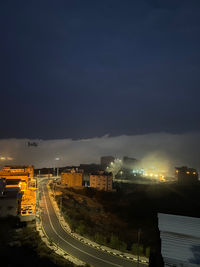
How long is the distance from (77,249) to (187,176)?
232ft

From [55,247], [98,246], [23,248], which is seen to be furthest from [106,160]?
[23,248]

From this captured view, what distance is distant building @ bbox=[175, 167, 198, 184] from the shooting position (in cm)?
7831

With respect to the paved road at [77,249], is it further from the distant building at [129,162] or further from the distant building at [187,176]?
the distant building at [129,162]

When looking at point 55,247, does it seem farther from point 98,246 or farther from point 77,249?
point 98,246

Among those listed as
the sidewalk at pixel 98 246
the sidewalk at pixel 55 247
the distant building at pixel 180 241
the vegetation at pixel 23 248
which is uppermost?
the distant building at pixel 180 241

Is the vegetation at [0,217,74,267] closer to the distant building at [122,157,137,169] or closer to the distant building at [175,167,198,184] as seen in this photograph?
the distant building at [175,167,198,184]

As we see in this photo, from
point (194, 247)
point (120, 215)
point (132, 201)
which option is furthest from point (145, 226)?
point (194, 247)

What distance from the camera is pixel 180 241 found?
1242cm

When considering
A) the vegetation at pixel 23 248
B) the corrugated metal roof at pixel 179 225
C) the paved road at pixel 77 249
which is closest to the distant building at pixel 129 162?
the paved road at pixel 77 249

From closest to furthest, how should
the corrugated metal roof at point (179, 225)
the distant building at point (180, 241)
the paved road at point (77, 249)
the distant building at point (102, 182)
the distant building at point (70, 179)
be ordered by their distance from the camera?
the distant building at point (180, 241), the corrugated metal roof at point (179, 225), the paved road at point (77, 249), the distant building at point (70, 179), the distant building at point (102, 182)

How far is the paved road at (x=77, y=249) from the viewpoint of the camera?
62.3ft

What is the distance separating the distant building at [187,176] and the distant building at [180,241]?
7156cm

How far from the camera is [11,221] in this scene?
27.0m

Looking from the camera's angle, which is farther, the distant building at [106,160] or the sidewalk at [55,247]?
the distant building at [106,160]
